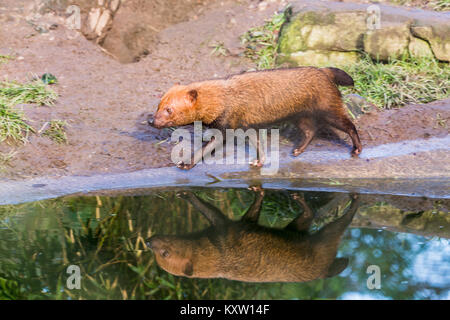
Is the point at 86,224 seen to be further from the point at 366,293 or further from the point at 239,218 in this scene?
the point at 366,293

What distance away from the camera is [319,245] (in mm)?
4922


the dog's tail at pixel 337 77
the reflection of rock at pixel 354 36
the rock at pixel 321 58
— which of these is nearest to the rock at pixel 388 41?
the reflection of rock at pixel 354 36

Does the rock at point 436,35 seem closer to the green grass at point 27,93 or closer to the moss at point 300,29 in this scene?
the moss at point 300,29

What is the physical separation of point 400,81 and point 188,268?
5110mm

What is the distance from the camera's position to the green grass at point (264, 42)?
8867 millimetres

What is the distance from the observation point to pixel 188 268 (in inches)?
178

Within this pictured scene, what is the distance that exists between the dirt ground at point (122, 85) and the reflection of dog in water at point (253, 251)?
1.82m

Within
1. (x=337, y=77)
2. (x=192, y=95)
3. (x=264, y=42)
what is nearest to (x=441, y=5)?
(x=264, y=42)

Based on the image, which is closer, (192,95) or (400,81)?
(192,95)

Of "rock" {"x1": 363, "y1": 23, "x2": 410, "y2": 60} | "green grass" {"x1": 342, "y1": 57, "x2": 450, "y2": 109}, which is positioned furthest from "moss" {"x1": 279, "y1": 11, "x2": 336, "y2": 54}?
"green grass" {"x1": 342, "y1": 57, "x2": 450, "y2": 109}

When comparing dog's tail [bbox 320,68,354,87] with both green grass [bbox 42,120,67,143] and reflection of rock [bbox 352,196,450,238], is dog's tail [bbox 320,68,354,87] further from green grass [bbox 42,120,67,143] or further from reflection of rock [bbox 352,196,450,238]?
green grass [bbox 42,120,67,143]

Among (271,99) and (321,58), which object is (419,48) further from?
(271,99)
